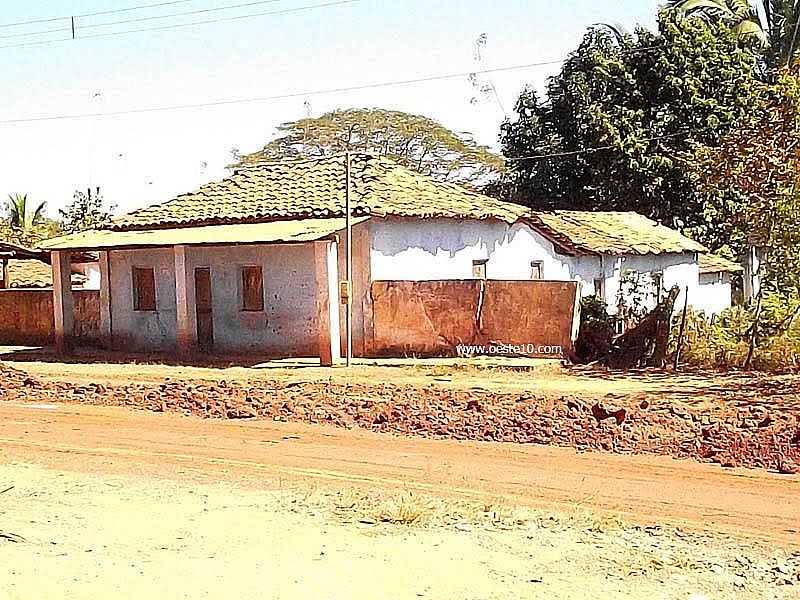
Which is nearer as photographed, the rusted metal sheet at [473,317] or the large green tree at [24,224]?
the rusted metal sheet at [473,317]

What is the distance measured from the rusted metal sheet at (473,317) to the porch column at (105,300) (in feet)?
23.7

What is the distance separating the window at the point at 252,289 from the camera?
24.5m

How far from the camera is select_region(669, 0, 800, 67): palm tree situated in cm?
3816

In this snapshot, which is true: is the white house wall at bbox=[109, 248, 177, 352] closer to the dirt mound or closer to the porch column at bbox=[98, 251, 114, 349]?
the porch column at bbox=[98, 251, 114, 349]

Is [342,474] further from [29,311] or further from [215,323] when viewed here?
[29,311]

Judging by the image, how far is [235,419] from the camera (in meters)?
15.4

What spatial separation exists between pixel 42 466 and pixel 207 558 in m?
4.64

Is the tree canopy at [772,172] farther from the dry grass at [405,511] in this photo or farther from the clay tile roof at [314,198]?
the dry grass at [405,511]

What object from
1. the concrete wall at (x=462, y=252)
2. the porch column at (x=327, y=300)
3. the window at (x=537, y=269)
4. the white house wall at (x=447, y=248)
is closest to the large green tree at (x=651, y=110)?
the concrete wall at (x=462, y=252)

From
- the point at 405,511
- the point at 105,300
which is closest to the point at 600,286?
the point at 105,300

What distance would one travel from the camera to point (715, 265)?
127 ft

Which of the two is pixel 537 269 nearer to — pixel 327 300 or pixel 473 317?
pixel 473 317

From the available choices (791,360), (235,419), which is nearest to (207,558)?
(235,419)

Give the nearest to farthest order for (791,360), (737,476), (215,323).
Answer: (737,476)
(791,360)
(215,323)
